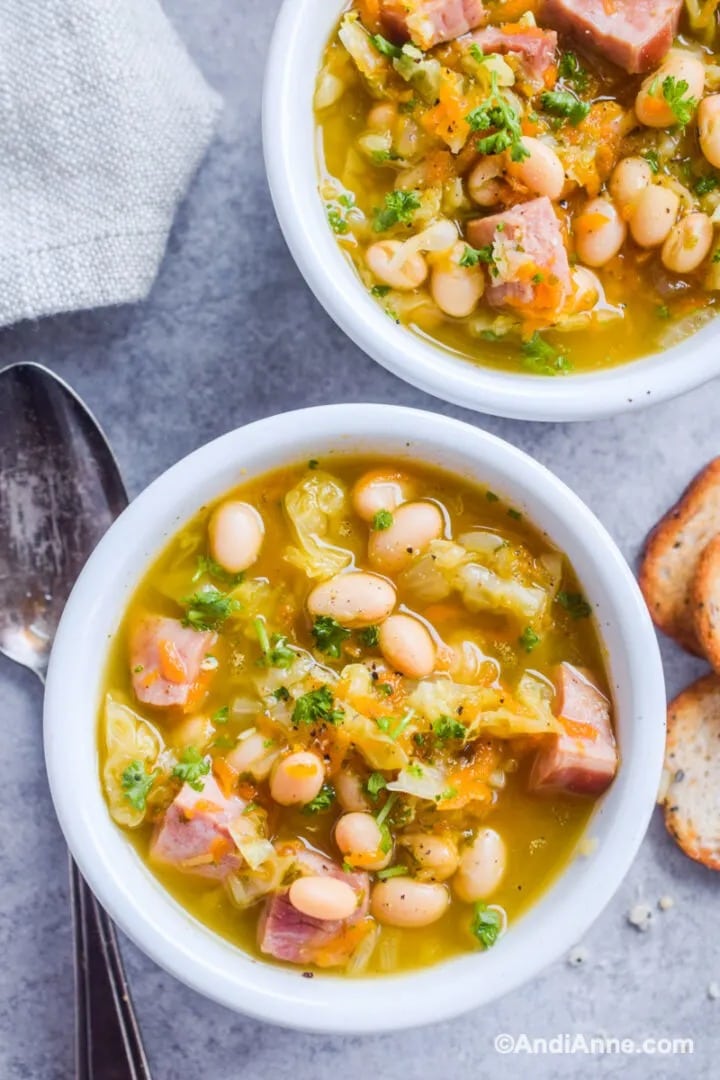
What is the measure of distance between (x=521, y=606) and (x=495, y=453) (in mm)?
305

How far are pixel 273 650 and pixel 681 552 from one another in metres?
1.11

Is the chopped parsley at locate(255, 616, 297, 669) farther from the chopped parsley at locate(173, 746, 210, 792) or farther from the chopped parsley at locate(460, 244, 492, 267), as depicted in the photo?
the chopped parsley at locate(460, 244, 492, 267)

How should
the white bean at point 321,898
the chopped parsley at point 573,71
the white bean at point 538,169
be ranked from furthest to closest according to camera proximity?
1. the chopped parsley at point 573,71
2. the white bean at point 538,169
3. the white bean at point 321,898

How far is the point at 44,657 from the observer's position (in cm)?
268

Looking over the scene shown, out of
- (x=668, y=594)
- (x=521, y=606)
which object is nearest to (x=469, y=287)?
(x=521, y=606)

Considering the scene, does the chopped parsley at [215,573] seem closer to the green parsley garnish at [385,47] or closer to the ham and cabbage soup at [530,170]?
the ham and cabbage soup at [530,170]

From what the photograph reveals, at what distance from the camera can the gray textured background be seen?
108 inches

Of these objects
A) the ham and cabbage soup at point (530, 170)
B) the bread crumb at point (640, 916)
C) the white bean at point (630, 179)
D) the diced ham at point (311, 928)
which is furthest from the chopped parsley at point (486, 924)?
the white bean at point (630, 179)

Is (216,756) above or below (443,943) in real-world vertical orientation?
above

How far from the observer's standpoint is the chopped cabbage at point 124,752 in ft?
7.52

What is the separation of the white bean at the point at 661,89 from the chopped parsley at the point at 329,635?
1.19m

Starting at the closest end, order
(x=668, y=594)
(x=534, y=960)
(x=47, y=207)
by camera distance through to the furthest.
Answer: (x=534, y=960)
(x=47, y=207)
(x=668, y=594)

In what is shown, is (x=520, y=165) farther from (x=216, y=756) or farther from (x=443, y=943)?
(x=443, y=943)

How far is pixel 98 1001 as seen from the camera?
104 inches
